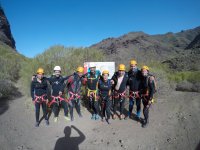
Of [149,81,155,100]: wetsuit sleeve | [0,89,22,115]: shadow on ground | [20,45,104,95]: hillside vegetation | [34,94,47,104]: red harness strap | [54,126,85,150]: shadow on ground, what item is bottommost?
[54,126,85,150]: shadow on ground

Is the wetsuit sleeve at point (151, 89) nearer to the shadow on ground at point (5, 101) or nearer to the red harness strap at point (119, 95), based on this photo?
the red harness strap at point (119, 95)

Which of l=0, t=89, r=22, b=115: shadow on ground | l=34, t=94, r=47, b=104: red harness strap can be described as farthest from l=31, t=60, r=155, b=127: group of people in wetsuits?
l=0, t=89, r=22, b=115: shadow on ground

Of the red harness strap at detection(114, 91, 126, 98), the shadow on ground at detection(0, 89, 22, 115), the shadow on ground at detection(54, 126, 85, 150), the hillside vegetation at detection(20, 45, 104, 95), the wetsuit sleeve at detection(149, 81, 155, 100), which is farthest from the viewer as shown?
the hillside vegetation at detection(20, 45, 104, 95)

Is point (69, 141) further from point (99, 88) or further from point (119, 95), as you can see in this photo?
point (119, 95)

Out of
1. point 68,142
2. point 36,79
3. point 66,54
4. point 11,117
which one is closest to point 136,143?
point 68,142

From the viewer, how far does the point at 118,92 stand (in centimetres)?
735

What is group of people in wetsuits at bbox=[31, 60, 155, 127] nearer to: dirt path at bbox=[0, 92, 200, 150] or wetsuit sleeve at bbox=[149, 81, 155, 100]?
wetsuit sleeve at bbox=[149, 81, 155, 100]

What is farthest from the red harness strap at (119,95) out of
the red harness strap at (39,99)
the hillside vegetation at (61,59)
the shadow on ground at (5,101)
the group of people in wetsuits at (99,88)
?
the shadow on ground at (5,101)

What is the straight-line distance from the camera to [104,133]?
21.5ft

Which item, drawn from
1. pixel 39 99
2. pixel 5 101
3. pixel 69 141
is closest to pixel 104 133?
pixel 69 141

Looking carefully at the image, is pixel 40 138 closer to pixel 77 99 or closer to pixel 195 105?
pixel 77 99

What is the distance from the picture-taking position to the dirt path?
223 inches

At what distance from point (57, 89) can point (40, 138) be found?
183cm

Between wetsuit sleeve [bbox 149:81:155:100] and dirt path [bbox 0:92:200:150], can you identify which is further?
wetsuit sleeve [bbox 149:81:155:100]
